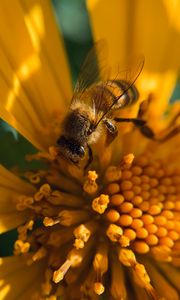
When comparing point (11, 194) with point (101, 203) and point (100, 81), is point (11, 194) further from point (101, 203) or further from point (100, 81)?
point (100, 81)

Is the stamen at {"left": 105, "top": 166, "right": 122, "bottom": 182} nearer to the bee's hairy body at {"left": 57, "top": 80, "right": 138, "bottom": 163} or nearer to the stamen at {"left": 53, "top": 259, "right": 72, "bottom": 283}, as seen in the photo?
the bee's hairy body at {"left": 57, "top": 80, "right": 138, "bottom": 163}

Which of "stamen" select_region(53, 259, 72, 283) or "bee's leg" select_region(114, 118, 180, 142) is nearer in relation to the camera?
"stamen" select_region(53, 259, 72, 283)

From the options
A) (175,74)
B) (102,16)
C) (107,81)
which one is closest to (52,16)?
(102,16)

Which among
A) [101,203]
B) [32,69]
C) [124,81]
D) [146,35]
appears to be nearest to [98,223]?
[101,203]

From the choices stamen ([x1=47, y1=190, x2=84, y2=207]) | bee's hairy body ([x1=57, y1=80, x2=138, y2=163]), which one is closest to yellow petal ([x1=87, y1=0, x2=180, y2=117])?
bee's hairy body ([x1=57, y1=80, x2=138, y2=163])

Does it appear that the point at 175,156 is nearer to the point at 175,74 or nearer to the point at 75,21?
the point at 175,74
